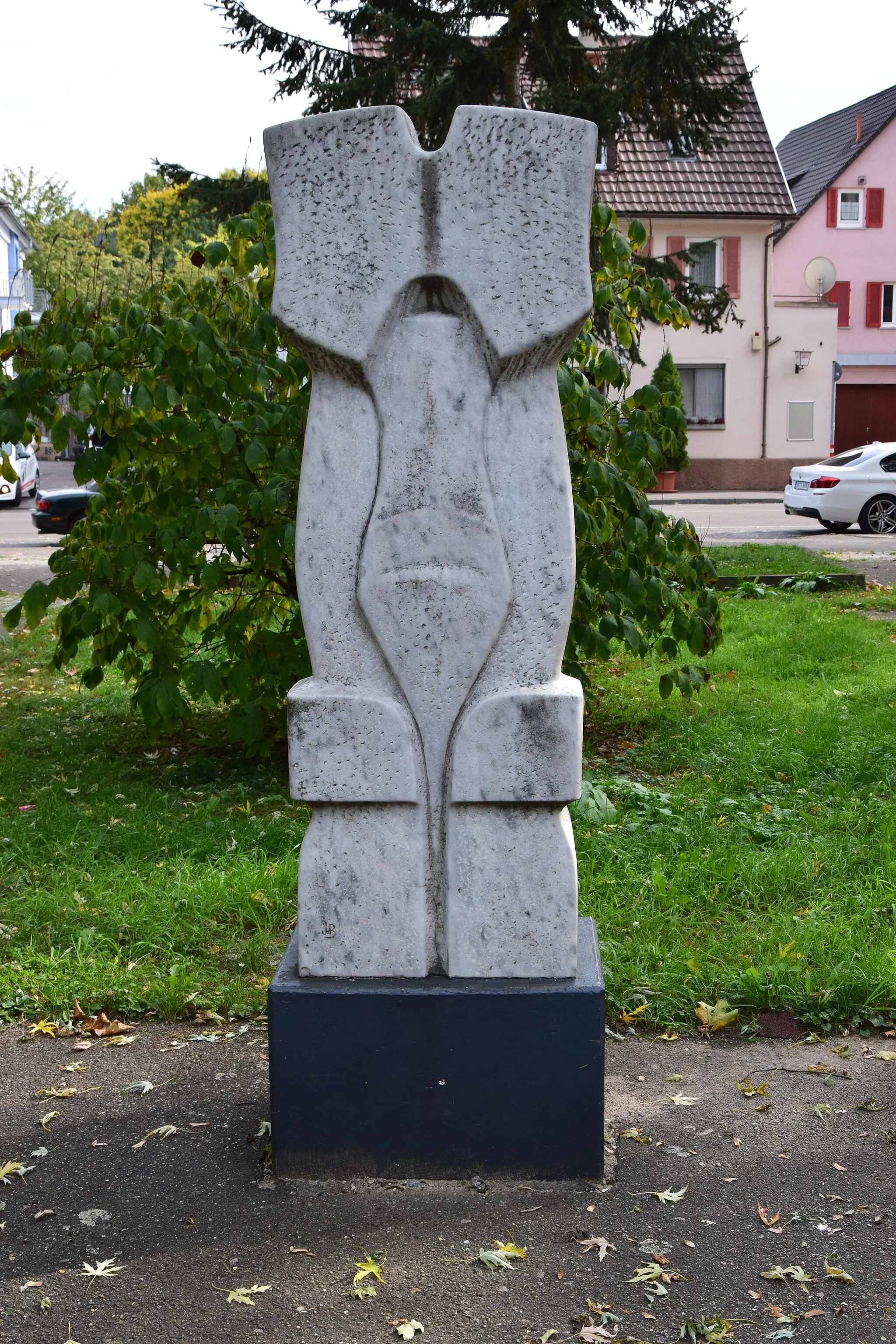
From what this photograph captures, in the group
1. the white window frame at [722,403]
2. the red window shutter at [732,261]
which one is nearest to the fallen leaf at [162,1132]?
the white window frame at [722,403]

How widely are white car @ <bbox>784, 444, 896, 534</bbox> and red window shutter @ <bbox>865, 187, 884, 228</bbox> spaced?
18919 mm

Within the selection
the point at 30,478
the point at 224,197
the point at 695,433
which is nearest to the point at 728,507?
the point at 695,433

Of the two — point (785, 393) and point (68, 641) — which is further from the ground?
point (785, 393)

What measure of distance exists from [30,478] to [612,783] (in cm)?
2442

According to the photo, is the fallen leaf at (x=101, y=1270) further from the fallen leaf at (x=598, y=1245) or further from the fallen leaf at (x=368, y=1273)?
the fallen leaf at (x=598, y=1245)

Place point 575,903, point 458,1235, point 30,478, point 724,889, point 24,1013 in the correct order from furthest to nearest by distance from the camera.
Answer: point 30,478, point 724,889, point 24,1013, point 575,903, point 458,1235

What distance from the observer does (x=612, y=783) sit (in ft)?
18.9

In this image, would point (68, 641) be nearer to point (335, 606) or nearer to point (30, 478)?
point (335, 606)

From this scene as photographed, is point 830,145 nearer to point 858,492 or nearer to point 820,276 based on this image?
point 820,276

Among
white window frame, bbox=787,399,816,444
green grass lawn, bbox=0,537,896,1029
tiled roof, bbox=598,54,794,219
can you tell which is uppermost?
tiled roof, bbox=598,54,794,219

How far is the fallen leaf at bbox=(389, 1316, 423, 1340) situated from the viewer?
7.77 ft

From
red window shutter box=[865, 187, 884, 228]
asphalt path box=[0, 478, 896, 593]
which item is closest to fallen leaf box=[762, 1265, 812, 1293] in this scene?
asphalt path box=[0, 478, 896, 593]

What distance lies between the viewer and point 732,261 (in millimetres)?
29188

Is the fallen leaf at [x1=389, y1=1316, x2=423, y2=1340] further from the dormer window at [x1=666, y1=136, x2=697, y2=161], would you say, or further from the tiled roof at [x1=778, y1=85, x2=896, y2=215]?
the tiled roof at [x1=778, y1=85, x2=896, y2=215]
